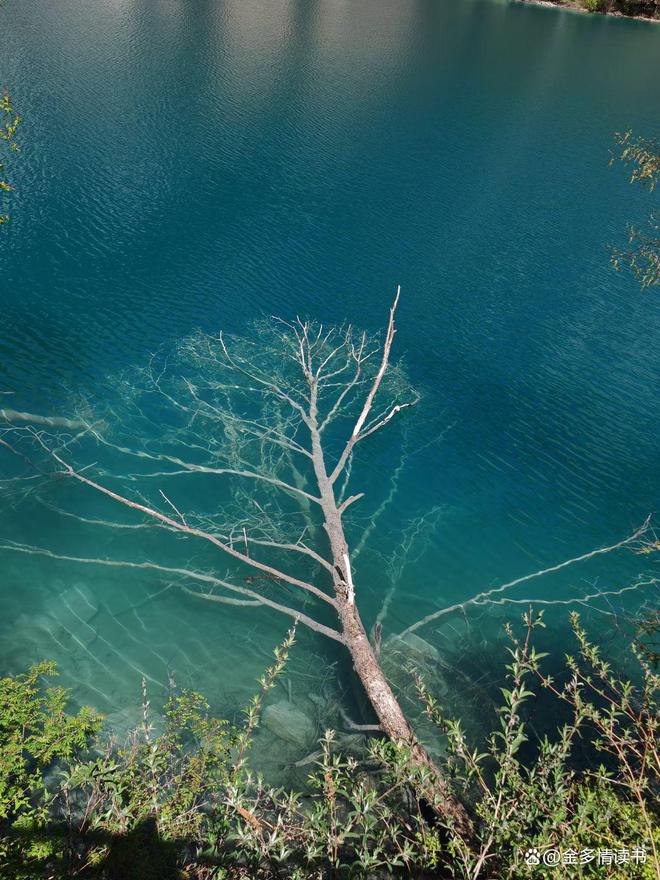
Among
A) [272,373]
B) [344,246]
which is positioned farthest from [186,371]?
[344,246]

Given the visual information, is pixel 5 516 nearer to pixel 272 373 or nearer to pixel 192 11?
pixel 272 373

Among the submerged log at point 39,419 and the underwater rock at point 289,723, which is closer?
the underwater rock at point 289,723

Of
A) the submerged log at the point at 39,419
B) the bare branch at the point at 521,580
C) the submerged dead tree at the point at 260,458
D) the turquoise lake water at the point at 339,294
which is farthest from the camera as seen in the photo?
the submerged log at the point at 39,419

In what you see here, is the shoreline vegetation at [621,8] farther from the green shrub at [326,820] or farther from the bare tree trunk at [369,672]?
the green shrub at [326,820]

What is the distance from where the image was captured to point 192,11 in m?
50.4

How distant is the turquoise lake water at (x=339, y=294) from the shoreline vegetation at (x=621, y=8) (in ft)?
107

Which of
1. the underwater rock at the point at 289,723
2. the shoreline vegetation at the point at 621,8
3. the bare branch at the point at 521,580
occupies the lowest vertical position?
the underwater rock at the point at 289,723

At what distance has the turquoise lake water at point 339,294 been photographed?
1140 centimetres

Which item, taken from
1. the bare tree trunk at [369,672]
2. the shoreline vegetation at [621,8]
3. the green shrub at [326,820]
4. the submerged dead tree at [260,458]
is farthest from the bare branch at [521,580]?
the shoreline vegetation at [621,8]

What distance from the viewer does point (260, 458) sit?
14266 millimetres

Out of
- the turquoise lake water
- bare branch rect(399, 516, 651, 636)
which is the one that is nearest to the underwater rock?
the turquoise lake water

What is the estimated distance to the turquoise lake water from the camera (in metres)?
11.4

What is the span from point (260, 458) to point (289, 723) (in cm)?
609

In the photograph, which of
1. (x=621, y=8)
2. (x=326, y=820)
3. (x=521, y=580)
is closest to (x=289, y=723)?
(x=326, y=820)
